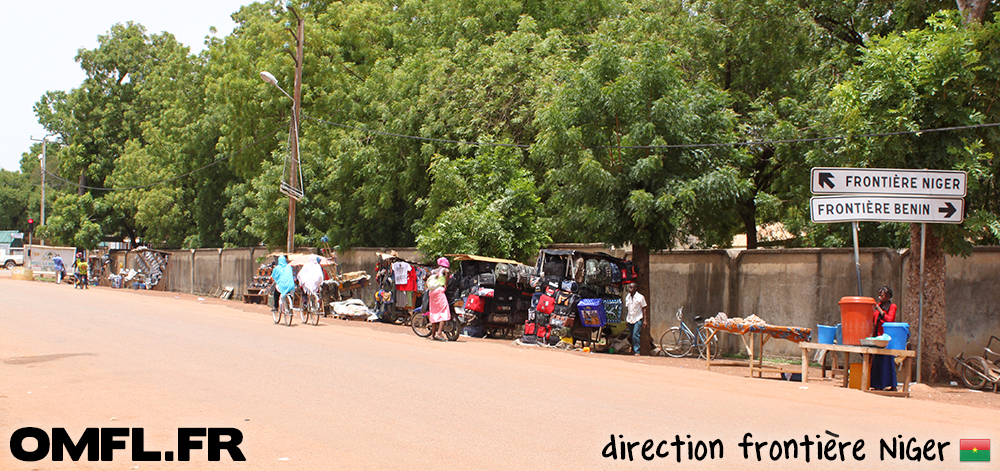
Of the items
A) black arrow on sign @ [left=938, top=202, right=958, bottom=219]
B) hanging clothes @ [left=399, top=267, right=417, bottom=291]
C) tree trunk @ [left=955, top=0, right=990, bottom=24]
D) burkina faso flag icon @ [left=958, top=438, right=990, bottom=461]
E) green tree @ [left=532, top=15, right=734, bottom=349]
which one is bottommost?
burkina faso flag icon @ [left=958, top=438, right=990, bottom=461]

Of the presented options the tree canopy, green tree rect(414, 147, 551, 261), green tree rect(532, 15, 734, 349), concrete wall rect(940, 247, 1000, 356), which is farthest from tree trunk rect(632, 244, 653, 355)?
concrete wall rect(940, 247, 1000, 356)

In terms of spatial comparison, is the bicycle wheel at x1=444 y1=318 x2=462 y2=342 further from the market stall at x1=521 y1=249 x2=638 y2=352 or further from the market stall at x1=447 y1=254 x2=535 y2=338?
the market stall at x1=521 y1=249 x2=638 y2=352

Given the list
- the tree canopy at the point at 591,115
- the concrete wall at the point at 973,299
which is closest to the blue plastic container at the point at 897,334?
Answer: the tree canopy at the point at 591,115

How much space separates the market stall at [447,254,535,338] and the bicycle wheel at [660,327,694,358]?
3.81 meters

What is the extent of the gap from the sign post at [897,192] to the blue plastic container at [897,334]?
4.13 feet

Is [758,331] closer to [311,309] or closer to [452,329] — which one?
[452,329]

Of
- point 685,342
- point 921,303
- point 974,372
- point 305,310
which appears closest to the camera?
point 921,303

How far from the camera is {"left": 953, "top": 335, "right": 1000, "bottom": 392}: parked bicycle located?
12.7 meters

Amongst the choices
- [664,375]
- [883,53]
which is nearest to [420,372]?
[664,375]

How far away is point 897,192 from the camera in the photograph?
11.9m

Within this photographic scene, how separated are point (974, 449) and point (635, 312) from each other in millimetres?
10142

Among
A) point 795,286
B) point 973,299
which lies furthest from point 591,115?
point 973,299

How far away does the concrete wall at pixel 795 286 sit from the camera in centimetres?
1416

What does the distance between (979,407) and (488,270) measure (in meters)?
12.3
